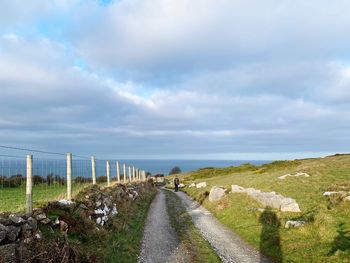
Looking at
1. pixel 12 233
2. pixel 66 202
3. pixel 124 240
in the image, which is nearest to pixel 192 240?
pixel 124 240

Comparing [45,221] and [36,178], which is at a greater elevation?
[36,178]

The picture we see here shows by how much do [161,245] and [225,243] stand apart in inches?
125

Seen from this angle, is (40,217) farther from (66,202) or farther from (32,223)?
(66,202)

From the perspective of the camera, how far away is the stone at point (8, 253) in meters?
9.51

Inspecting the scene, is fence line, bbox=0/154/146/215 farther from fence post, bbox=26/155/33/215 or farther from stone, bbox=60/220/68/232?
stone, bbox=60/220/68/232

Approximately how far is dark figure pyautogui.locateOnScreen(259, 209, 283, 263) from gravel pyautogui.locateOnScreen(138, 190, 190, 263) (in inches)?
139

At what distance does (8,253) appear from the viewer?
977 cm

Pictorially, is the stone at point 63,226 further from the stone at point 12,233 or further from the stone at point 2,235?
the stone at point 2,235

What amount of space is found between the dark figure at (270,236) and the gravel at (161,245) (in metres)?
3.53

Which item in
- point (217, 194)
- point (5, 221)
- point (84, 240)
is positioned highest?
point (5, 221)

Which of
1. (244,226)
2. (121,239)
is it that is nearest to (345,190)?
(244,226)

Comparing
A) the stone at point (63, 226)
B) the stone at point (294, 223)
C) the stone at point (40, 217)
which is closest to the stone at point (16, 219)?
the stone at point (40, 217)

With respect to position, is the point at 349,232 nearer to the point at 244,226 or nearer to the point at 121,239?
the point at 244,226

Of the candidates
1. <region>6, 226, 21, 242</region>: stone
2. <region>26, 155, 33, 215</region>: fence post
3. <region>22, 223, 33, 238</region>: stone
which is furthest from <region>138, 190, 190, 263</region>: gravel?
<region>6, 226, 21, 242</region>: stone
